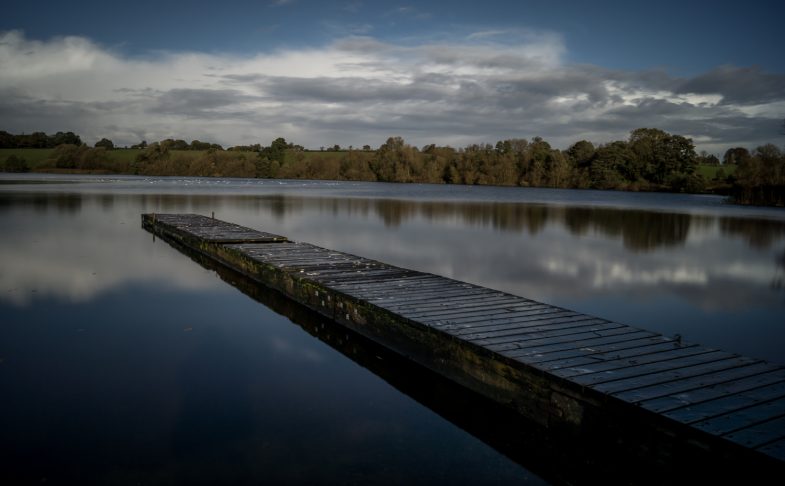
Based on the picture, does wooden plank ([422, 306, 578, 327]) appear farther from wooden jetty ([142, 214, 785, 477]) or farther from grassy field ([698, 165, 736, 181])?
grassy field ([698, 165, 736, 181])

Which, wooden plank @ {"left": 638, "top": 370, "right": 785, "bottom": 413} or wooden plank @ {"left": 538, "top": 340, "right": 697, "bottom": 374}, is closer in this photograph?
wooden plank @ {"left": 638, "top": 370, "right": 785, "bottom": 413}

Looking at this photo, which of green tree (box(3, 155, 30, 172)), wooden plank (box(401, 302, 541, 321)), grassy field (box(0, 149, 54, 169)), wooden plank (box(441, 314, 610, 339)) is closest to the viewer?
wooden plank (box(441, 314, 610, 339))

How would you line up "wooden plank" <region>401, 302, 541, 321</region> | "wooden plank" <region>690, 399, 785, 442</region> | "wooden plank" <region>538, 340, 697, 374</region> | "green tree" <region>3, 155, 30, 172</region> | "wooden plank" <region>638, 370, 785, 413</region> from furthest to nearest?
"green tree" <region>3, 155, 30, 172</region> < "wooden plank" <region>401, 302, 541, 321</region> < "wooden plank" <region>538, 340, 697, 374</region> < "wooden plank" <region>638, 370, 785, 413</region> < "wooden plank" <region>690, 399, 785, 442</region>

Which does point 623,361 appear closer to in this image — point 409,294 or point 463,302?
point 463,302

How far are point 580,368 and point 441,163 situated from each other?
90.3 m

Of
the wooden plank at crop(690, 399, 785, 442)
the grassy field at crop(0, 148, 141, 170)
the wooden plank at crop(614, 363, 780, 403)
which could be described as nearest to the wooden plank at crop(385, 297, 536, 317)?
the wooden plank at crop(614, 363, 780, 403)

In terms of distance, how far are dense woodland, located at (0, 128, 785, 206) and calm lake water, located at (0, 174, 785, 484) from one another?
63.5 meters

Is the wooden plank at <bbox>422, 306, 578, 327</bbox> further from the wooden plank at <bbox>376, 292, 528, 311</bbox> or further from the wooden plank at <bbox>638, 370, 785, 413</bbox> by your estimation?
the wooden plank at <bbox>638, 370, 785, 413</bbox>

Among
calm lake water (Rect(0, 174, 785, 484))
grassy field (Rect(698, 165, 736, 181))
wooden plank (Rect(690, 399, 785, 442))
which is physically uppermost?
grassy field (Rect(698, 165, 736, 181))

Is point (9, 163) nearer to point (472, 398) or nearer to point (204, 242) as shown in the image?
point (204, 242)

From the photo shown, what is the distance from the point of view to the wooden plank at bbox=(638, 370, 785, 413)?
12.1 ft

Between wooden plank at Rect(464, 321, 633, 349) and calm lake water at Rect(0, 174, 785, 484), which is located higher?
wooden plank at Rect(464, 321, 633, 349)

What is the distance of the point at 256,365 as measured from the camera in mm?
6043

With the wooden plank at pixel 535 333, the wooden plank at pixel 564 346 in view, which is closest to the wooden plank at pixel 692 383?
the wooden plank at pixel 564 346
